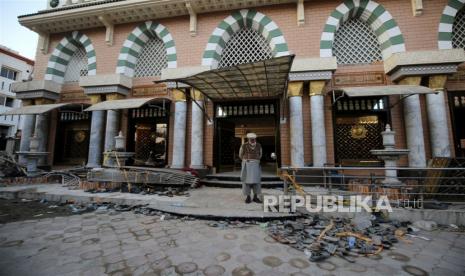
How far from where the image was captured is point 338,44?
8.74 metres

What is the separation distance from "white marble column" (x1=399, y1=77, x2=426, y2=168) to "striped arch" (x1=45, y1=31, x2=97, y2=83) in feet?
44.1

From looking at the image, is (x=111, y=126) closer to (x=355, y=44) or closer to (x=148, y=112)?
(x=148, y=112)

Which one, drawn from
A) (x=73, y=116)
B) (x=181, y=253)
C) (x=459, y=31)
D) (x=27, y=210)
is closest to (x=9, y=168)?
(x=73, y=116)

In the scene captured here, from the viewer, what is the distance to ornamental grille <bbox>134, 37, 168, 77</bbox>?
33.2ft

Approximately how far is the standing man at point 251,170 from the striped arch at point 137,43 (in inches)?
254

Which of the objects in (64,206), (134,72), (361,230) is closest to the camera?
(361,230)

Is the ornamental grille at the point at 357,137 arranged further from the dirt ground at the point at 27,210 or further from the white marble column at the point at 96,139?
the white marble column at the point at 96,139

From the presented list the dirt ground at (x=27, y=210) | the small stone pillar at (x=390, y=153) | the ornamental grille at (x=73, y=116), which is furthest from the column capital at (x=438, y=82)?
the ornamental grille at (x=73, y=116)

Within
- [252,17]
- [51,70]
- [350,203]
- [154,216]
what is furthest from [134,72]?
[350,203]

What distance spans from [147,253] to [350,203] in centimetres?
425

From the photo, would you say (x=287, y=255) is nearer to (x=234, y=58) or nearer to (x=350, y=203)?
(x=350, y=203)

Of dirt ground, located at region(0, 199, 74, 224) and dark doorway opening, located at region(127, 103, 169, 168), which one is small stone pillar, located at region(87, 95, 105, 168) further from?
dirt ground, located at region(0, 199, 74, 224)

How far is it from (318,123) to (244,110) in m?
3.09

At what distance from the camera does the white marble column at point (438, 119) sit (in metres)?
7.16
